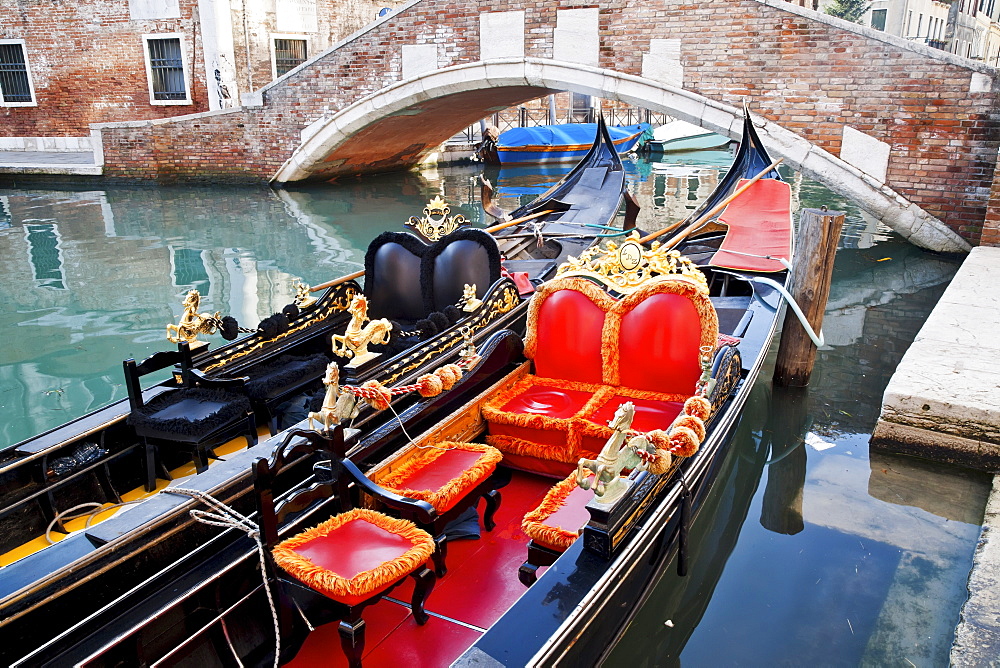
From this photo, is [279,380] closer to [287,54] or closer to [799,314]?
[799,314]

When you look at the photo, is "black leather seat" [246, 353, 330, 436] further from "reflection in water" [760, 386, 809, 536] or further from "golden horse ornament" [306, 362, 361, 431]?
"reflection in water" [760, 386, 809, 536]

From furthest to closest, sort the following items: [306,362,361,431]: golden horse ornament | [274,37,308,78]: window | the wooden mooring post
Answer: [274,37,308,78]: window
the wooden mooring post
[306,362,361,431]: golden horse ornament

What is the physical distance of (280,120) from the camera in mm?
7789

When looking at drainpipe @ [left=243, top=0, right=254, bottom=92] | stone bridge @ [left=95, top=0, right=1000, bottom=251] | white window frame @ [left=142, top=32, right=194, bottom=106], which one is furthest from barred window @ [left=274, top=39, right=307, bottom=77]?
stone bridge @ [left=95, top=0, right=1000, bottom=251]

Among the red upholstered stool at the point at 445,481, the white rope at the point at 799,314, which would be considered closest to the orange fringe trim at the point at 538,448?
the red upholstered stool at the point at 445,481

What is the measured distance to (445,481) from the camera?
63.9 inches

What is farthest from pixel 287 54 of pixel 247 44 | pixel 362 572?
pixel 362 572

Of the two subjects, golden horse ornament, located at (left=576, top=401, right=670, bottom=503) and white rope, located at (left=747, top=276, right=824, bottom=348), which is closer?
golden horse ornament, located at (left=576, top=401, right=670, bottom=503)

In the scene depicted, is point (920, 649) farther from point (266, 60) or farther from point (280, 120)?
point (266, 60)

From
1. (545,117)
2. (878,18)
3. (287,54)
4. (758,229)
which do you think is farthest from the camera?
(878,18)

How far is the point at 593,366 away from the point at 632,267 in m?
0.29

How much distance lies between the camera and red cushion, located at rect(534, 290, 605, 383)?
2.13 meters

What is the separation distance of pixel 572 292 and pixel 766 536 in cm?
89

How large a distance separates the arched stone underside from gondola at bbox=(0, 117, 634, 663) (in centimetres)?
312
